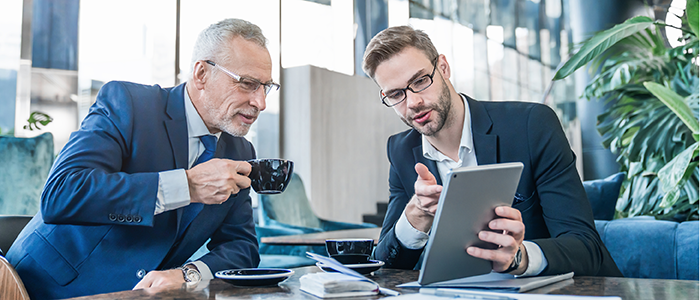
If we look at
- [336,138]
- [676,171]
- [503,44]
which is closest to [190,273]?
[676,171]

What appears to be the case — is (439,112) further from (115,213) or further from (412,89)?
(115,213)

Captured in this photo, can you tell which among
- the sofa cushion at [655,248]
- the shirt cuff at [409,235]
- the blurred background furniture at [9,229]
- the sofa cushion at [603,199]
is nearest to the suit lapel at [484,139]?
the shirt cuff at [409,235]

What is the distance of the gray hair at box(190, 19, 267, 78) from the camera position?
4.93ft

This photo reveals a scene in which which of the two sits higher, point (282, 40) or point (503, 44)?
point (503, 44)

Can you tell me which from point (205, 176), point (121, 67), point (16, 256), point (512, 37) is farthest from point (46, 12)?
point (512, 37)

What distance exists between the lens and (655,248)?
74.0 inches

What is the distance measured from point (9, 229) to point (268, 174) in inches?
31.3

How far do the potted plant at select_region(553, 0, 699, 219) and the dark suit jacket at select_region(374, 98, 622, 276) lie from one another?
3.33 feet

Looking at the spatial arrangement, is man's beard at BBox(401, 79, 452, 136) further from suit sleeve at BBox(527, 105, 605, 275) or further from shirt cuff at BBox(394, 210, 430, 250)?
shirt cuff at BBox(394, 210, 430, 250)

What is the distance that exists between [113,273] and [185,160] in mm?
324

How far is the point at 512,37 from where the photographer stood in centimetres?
929

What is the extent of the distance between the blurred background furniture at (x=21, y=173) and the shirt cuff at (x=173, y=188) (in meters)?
1.56

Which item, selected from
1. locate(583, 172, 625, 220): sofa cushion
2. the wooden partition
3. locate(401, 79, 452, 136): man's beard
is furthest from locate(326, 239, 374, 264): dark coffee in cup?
the wooden partition

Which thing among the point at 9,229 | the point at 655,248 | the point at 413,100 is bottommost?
the point at 655,248
